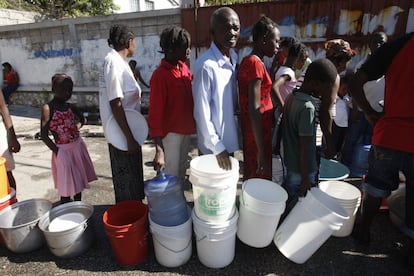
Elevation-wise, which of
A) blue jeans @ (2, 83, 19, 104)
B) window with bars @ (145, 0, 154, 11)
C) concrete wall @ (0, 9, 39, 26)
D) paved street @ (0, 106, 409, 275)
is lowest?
paved street @ (0, 106, 409, 275)

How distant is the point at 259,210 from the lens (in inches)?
83.8

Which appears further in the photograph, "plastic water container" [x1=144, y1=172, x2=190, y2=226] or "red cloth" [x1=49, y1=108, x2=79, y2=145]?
"red cloth" [x1=49, y1=108, x2=79, y2=145]

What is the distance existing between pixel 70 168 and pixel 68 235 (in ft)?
2.67

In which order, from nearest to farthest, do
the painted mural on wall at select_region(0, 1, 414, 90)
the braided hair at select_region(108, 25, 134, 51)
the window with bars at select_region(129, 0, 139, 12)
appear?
the braided hair at select_region(108, 25, 134, 51) → the painted mural on wall at select_region(0, 1, 414, 90) → the window with bars at select_region(129, 0, 139, 12)

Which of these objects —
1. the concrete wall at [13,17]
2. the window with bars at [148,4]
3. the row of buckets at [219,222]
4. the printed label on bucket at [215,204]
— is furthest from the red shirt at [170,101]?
the window with bars at [148,4]

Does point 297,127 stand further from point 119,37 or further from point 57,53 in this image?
point 57,53

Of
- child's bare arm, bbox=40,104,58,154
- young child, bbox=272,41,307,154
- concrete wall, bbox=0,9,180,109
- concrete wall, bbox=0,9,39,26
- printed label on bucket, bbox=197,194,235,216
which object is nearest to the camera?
printed label on bucket, bbox=197,194,235,216

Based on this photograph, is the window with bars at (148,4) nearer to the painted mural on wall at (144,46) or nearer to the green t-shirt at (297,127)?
the painted mural on wall at (144,46)

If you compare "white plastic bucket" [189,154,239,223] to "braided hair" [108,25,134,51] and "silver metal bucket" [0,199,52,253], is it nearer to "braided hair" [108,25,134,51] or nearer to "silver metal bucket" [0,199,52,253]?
"braided hair" [108,25,134,51]

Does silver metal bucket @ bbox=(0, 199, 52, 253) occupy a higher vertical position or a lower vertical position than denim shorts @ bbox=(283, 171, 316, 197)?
lower

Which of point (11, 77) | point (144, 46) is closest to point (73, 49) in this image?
point (144, 46)

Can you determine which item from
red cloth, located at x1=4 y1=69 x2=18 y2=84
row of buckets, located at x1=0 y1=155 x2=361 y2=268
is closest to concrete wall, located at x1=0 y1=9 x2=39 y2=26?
red cloth, located at x1=4 y1=69 x2=18 y2=84

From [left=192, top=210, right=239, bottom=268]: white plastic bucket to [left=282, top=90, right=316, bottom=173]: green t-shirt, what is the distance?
27.1 inches

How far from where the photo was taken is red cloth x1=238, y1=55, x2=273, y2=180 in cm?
216
